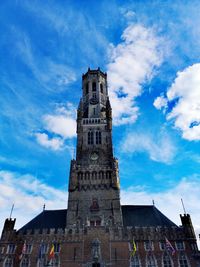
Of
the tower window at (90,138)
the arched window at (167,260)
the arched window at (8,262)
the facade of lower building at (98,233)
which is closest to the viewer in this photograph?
the arched window at (167,260)

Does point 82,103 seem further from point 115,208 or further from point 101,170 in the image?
point 115,208

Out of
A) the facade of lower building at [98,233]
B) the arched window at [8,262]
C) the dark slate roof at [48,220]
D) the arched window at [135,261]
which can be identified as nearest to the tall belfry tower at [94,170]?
the facade of lower building at [98,233]

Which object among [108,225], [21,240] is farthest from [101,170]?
[21,240]

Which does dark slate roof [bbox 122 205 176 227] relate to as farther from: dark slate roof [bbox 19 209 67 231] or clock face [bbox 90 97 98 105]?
clock face [bbox 90 97 98 105]

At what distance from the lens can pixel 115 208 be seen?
4362 cm

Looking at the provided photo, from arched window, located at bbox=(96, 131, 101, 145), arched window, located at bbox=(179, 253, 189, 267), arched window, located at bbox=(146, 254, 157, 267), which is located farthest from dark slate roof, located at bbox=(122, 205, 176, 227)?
arched window, located at bbox=(96, 131, 101, 145)

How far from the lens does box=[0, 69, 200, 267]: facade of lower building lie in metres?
38.9

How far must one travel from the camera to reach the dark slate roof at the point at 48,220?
45062 mm

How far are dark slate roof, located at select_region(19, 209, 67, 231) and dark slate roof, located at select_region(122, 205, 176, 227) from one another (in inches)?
510

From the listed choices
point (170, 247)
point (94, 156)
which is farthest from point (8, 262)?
point (170, 247)

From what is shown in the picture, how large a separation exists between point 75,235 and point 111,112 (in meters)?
31.9

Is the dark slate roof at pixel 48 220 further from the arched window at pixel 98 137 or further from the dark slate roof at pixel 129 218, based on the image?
the arched window at pixel 98 137

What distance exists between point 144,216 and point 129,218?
3247 millimetres

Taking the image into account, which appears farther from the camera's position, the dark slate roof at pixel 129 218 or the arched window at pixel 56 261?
the dark slate roof at pixel 129 218
